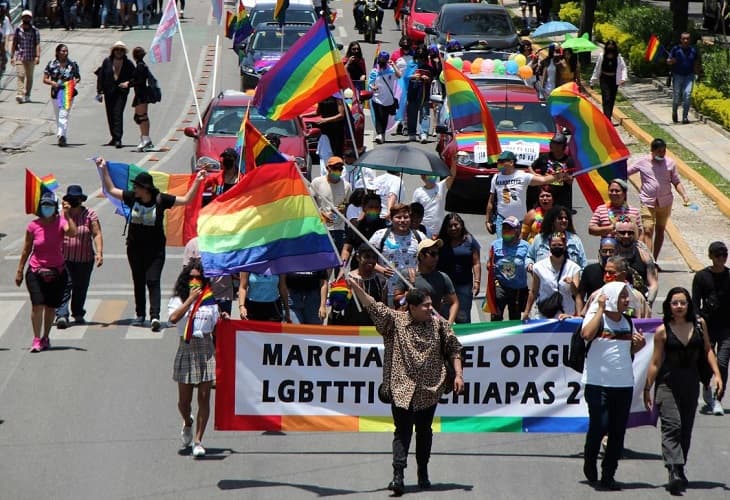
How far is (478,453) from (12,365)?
5.09m

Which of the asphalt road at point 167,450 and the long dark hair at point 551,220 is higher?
the long dark hair at point 551,220

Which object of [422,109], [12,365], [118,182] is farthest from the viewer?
[422,109]

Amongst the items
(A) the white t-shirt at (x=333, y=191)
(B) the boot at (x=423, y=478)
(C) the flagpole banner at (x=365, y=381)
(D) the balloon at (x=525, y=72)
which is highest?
(D) the balloon at (x=525, y=72)

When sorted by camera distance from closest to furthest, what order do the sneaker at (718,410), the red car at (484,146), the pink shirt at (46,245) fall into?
the sneaker at (718,410) < the pink shirt at (46,245) < the red car at (484,146)

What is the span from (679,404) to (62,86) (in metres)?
18.8

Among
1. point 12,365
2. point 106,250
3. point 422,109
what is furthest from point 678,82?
point 12,365

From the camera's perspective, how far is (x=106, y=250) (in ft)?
64.4

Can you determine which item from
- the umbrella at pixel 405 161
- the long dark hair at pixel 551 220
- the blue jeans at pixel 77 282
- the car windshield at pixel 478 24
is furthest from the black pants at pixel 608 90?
the long dark hair at pixel 551 220

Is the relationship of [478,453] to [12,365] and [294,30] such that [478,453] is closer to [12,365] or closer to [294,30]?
[12,365]

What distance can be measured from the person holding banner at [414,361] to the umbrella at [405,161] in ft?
17.9

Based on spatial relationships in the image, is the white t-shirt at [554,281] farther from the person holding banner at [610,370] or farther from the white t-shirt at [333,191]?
the white t-shirt at [333,191]

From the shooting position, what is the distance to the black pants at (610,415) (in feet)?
34.9

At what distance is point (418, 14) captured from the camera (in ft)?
121

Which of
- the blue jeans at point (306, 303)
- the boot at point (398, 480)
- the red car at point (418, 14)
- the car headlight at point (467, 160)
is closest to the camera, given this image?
the boot at point (398, 480)
